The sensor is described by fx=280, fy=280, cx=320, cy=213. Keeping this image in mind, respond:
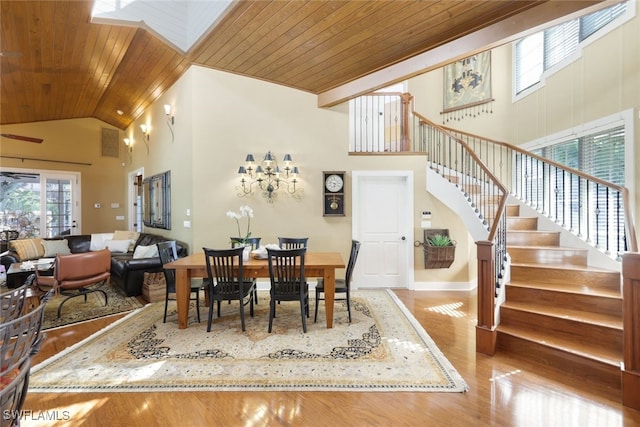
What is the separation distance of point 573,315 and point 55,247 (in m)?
8.15

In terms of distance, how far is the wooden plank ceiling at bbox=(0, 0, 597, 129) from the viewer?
2943 mm

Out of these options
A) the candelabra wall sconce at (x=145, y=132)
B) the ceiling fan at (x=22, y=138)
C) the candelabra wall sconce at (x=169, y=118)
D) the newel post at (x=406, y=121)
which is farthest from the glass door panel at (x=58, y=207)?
the newel post at (x=406, y=121)

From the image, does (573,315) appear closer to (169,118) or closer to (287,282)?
(287,282)

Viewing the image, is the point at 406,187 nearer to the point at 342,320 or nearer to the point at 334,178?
the point at 334,178

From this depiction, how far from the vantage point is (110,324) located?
330cm

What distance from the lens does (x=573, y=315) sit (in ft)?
8.46

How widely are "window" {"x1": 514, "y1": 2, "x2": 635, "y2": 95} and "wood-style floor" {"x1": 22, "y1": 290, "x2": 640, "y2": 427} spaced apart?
405 cm

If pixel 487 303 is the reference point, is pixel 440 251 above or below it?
above

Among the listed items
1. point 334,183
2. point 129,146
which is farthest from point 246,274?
point 129,146

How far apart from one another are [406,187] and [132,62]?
497 cm

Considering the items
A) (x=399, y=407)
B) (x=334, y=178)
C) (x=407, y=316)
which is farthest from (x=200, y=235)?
(x=399, y=407)

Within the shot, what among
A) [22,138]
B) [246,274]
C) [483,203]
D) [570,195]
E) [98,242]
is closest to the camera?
[246,274]

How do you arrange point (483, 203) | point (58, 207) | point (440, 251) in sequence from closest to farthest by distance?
1. point (483, 203)
2. point (440, 251)
3. point (58, 207)

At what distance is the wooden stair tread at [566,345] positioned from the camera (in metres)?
2.22
